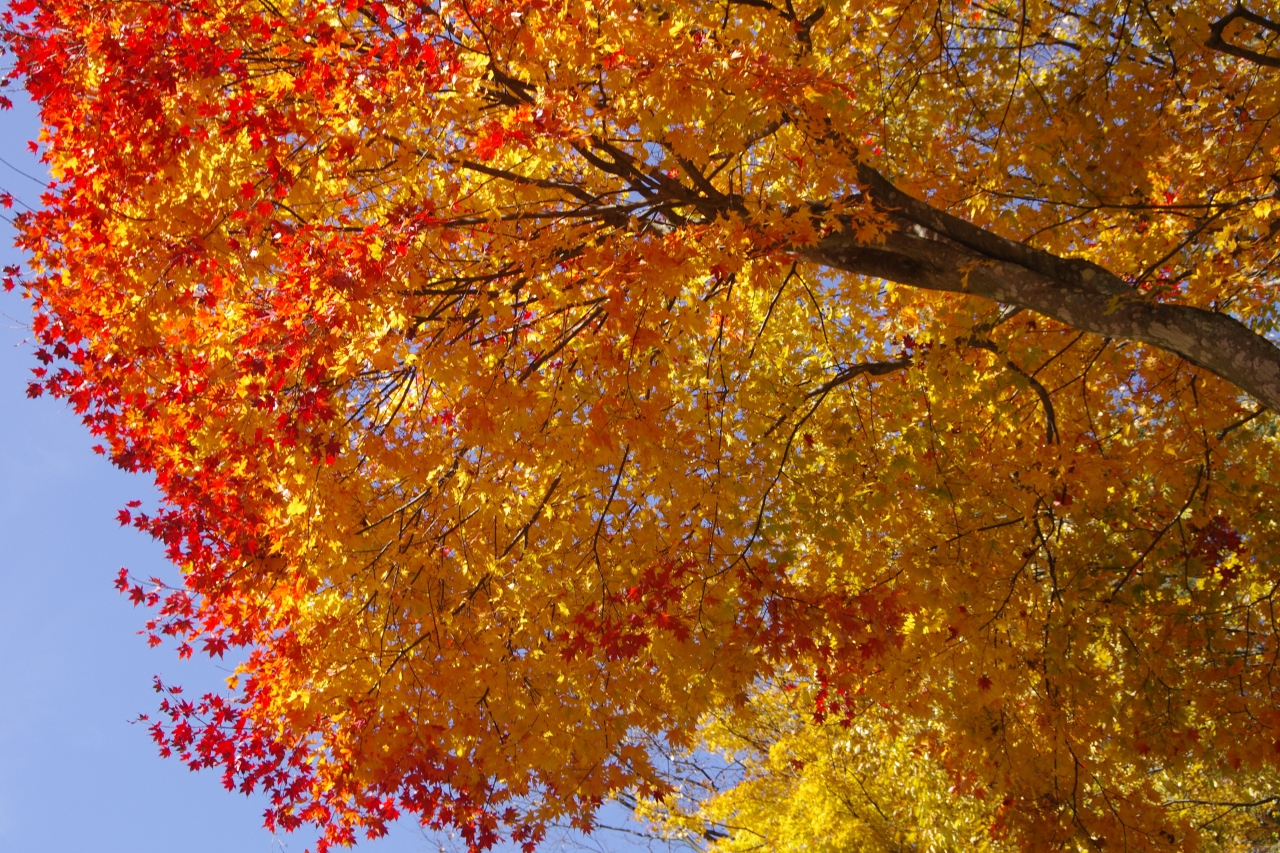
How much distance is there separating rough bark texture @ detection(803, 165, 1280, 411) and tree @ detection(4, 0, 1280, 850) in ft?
0.08

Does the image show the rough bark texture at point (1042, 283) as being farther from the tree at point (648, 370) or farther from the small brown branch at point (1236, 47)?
the small brown branch at point (1236, 47)

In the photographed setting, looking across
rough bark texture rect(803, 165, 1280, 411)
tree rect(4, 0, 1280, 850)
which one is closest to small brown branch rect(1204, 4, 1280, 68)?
tree rect(4, 0, 1280, 850)

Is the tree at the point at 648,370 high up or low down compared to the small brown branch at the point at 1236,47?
down

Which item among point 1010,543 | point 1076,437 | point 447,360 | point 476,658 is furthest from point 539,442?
point 1076,437

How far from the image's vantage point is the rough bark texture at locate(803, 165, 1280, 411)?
14.5 ft

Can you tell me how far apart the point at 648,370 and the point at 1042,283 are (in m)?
2.56

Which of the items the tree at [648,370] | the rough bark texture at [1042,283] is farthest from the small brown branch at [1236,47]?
the rough bark texture at [1042,283]

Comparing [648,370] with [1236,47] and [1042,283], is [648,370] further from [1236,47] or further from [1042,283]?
[1236,47]

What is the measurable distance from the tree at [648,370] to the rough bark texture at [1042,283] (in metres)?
0.03

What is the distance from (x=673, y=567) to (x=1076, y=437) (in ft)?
12.5

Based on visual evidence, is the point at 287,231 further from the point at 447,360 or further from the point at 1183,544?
the point at 1183,544

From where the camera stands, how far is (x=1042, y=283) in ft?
16.3

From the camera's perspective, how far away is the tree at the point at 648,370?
187 inches

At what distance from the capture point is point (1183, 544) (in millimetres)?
6273
